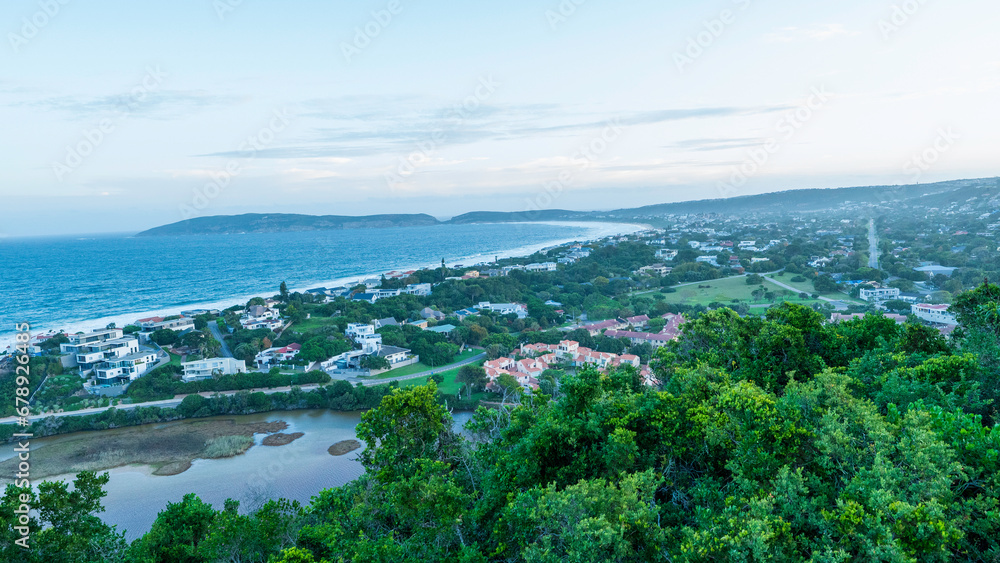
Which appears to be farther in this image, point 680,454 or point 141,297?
point 141,297

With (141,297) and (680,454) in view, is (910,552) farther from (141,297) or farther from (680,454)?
(141,297)

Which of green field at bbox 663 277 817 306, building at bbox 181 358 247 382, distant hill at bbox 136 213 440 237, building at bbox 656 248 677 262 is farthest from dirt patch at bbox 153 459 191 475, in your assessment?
distant hill at bbox 136 213 440 237

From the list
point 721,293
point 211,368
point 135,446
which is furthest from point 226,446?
point 721,293

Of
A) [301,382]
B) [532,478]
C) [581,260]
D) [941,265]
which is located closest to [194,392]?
[301,382]

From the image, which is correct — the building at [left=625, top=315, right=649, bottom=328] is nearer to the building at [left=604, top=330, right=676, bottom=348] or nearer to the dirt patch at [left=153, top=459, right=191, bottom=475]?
the building at [left=604, top=330, right=676, bottom=348]

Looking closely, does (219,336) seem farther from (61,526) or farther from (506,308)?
(61,526)

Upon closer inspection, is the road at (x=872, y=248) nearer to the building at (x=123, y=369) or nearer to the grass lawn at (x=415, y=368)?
the grass lawn at (x=415, y=368)

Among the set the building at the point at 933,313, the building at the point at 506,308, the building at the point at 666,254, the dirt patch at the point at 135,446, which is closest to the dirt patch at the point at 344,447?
the dirt patch at the point at 135,446
